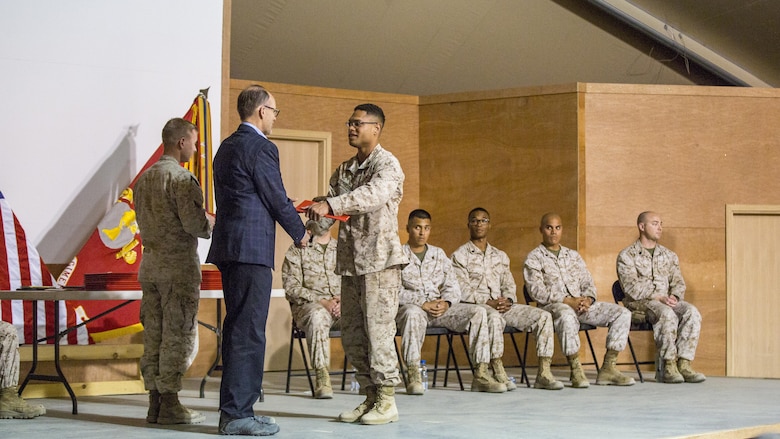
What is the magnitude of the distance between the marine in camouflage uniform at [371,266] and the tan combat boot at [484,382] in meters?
1.83

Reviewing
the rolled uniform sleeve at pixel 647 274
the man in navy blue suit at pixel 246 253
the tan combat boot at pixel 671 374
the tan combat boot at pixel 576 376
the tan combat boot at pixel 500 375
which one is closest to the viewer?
the man in navy blue suit at pixel 246 253

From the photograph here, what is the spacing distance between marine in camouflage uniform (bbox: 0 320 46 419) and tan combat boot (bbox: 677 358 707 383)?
14.5 ft

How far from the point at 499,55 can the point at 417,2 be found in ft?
3.32

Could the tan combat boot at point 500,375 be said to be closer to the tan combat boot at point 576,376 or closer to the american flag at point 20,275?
the tan combat boot at point 576,376

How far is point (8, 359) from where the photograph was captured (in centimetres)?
481

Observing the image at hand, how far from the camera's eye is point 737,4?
920cm

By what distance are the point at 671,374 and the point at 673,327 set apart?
1.08 feet

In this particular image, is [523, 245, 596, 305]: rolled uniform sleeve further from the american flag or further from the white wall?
the american flag

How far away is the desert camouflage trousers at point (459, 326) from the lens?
636cm

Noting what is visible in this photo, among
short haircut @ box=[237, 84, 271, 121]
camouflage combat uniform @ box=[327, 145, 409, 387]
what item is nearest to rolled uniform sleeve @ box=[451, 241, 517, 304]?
camouflage combat uniform @ box=[327, 145, 409, 387]

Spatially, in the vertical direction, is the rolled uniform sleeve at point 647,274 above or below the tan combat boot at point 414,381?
above

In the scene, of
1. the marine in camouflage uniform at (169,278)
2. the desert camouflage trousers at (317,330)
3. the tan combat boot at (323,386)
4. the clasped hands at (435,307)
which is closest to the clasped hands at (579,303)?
the clasped hands at (435,307)

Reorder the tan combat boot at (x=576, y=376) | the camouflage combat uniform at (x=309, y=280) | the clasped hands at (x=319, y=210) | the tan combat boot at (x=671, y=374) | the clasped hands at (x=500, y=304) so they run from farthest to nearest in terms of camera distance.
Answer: the tan combat boot at (x=671, y=374)
the clasped hands at (x=500, y=304)
the tan combat boot at (x=576, y=376)
the camouflage combat uniform at (x=309, y=280)
the clasped hands at (x=319, y=210)

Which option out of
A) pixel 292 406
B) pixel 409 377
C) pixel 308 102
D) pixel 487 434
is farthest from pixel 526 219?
pixel 487 434
